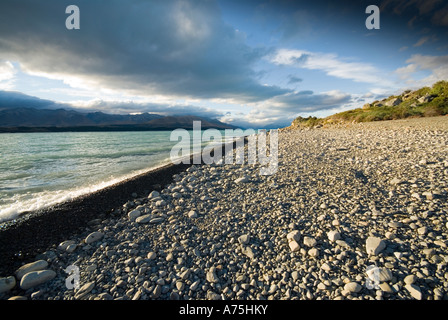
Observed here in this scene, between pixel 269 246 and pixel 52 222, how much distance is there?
7079 mm

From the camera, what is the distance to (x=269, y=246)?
15.7 feet

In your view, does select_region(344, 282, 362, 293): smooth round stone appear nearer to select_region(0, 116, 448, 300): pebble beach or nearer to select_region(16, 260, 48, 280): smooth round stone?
select_region(0, 116, 448, 300): pebble beach

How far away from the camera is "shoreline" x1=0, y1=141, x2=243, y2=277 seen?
506 centimetres

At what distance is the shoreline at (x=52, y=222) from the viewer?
5059mm

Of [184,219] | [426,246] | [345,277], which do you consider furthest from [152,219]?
[426,246]

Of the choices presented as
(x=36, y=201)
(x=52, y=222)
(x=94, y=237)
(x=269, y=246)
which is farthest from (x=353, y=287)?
(x=36, y=201)

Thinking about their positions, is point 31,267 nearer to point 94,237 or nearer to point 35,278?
point 35,278

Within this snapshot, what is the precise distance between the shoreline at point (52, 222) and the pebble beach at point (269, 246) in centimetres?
30

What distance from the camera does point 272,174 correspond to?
9.66m

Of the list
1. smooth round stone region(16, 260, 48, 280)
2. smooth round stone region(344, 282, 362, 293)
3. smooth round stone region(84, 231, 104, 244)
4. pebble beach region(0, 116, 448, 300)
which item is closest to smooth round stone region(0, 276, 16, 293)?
pebble beach region(0, 116, 448, 300)

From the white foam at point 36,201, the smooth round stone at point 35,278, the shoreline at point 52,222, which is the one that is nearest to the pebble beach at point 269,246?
the smooth round stone at point 35,278

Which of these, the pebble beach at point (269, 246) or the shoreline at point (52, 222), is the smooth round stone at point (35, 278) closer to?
A: the pebble beach at point (269, 246)
